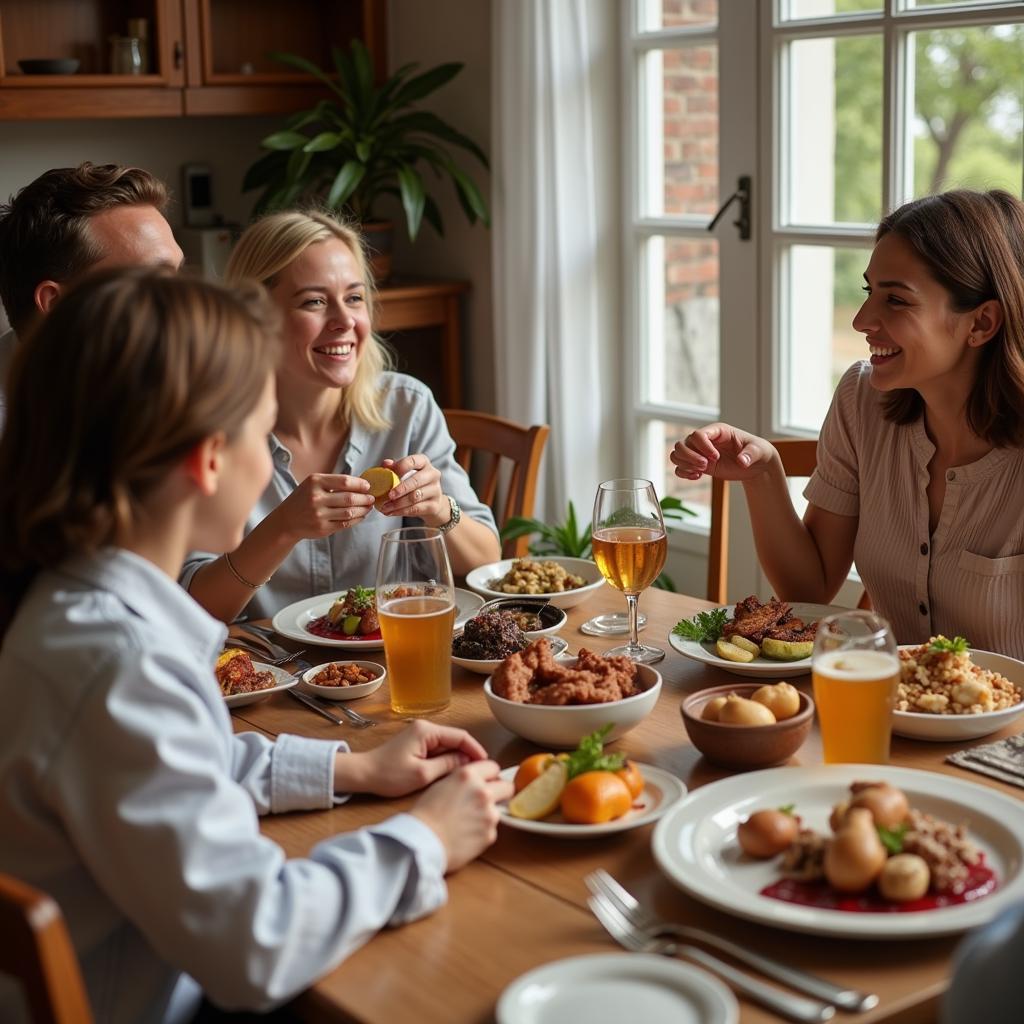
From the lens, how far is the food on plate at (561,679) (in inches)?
57.1

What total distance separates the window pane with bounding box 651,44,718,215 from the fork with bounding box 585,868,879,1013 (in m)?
2.75

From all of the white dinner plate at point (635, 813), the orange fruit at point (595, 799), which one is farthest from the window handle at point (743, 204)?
the orange fruit at point (595, 799)

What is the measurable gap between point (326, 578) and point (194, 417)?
1.18 metres

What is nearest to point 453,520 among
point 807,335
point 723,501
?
point 723,501

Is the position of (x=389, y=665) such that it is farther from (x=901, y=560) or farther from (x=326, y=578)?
(x=901, y=560)

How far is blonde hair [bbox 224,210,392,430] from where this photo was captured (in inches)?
92.5

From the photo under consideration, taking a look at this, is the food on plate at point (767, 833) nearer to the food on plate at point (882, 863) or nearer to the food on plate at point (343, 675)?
the food on plate at point (882, 863)

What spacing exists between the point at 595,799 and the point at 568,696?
196 mm

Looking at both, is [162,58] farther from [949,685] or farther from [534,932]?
[534,932]

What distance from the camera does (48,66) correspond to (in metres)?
3.58

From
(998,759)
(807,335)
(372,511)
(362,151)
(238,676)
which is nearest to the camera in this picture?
(998,759)

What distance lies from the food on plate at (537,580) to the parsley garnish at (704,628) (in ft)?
0.88

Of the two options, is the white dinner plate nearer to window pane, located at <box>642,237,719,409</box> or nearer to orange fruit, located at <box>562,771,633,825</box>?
orange fruit, located at <box>562,771,633,825</box>

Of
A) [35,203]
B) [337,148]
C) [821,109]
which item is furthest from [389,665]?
[337,148]
